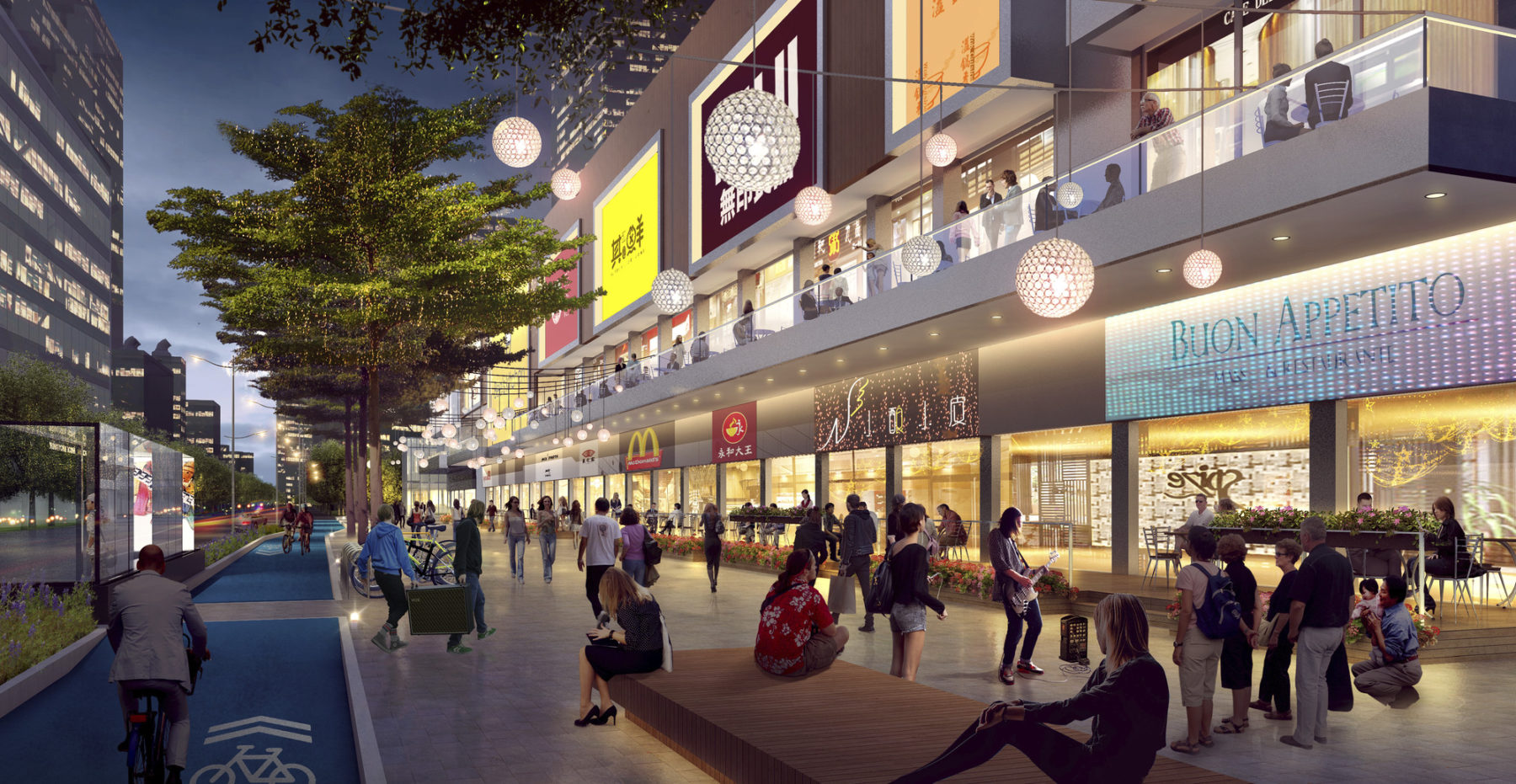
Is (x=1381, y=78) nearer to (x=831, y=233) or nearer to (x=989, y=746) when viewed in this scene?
(x=989, y=746)

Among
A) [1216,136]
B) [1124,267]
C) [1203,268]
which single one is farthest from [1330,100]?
[1124,267]

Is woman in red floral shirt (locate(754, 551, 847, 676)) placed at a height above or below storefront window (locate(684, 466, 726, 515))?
above

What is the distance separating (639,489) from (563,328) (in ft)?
39.8

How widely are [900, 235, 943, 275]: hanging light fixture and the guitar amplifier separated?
9.84 metres

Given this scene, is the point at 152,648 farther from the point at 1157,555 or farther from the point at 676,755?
the point at 1157,555

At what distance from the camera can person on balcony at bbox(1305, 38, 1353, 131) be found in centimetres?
1073

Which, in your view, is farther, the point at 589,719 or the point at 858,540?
the point at 858,540

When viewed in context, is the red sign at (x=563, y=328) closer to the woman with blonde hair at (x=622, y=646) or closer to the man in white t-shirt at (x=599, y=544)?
the man in white t-shirt at (x=599, y=544)

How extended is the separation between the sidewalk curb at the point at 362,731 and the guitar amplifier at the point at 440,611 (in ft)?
2.42

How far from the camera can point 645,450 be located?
4284 cm

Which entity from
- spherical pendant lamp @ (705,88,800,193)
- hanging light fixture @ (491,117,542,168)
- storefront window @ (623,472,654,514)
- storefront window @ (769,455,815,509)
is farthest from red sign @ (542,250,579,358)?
spherical pendant lamp @ (705,88,800,193)

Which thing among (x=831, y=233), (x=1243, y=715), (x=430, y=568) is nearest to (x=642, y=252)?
(x=831, y=233)

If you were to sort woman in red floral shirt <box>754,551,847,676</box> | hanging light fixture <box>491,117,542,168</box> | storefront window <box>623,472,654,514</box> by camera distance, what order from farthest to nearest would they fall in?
storefront window <box>623,472,654,514</box>
hanging light fixture <box>491,117,542,168</box>
woman in red floral shirt <box>754,551,847,676</box>

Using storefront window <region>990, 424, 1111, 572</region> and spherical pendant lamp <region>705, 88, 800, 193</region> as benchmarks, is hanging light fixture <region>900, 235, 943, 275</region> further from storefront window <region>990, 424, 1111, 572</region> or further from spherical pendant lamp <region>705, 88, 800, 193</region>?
spherical pendant lamp <region>705, 88, 800, 193</region>
